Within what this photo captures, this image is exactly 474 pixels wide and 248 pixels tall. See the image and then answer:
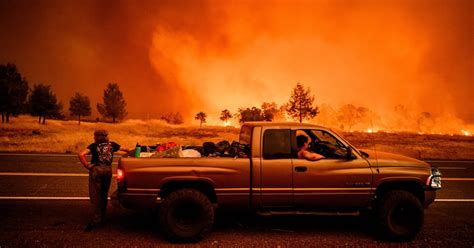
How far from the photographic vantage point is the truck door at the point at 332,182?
564 centimetres

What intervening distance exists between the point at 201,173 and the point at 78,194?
186 inches

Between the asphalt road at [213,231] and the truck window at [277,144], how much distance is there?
1427 mm

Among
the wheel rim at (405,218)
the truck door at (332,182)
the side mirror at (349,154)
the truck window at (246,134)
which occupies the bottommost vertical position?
the wheel rim at (405,218)

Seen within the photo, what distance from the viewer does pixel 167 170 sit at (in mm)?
5469

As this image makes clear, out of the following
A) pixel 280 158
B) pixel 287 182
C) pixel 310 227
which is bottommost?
pixel 310 227

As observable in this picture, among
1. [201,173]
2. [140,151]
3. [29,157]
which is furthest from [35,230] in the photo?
[29,157]

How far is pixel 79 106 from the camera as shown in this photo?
7919cm

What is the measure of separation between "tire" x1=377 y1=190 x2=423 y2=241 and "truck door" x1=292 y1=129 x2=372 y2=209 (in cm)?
36

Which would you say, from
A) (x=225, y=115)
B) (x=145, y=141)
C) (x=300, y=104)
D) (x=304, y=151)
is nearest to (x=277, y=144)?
(x=304, y=151)

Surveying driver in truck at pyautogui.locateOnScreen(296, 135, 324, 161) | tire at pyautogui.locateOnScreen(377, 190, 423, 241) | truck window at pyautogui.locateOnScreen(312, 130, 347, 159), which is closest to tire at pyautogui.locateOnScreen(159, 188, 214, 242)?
driver in truck at pyautogui.locateOnScreen(296, 135, 324, 161)

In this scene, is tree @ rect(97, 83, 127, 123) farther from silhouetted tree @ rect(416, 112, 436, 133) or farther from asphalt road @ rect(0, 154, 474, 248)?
silhouetted tree @ rect(416, 112, 436, 133)

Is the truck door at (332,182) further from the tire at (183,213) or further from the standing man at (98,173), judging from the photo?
the standing man at (98,173)

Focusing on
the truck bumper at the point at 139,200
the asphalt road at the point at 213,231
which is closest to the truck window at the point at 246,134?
the asphalt road at the point at 213,231

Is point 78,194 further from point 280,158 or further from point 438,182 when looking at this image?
point 438,182
